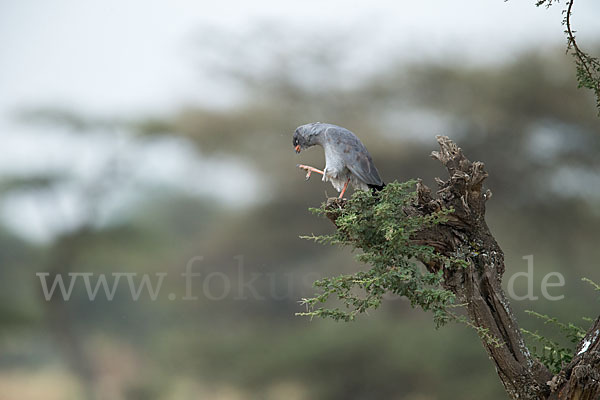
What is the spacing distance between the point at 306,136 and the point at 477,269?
0.98m

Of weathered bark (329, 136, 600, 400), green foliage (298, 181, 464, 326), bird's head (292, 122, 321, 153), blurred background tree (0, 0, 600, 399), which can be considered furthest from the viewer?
blurred background tree (0, 0, 600, 399)

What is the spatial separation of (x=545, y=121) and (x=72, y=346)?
6.34 m

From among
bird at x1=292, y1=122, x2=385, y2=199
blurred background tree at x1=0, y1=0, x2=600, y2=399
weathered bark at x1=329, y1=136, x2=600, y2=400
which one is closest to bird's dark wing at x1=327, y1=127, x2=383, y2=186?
bird at x1=292, y1=122, x2=385, y2=199

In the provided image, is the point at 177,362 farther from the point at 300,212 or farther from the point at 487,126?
the point at 487,126

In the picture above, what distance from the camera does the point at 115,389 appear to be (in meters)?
8.09

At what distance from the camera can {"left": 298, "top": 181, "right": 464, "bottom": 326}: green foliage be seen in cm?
232

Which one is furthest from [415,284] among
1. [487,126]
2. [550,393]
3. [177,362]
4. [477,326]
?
[177,362]

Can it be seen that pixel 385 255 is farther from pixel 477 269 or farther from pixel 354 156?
pixel 354 156

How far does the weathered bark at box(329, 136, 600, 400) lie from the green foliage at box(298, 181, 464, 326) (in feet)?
0.28

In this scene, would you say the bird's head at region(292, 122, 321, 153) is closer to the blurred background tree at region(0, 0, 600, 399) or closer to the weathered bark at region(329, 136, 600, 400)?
the weathered bark at region(329, 136, 600, 400)

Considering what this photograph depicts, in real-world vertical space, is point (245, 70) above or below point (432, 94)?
above

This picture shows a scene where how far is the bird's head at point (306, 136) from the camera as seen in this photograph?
298 centimetres

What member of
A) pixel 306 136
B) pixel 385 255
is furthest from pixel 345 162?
pixel 385 255

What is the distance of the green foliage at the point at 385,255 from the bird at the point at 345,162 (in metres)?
0.35
